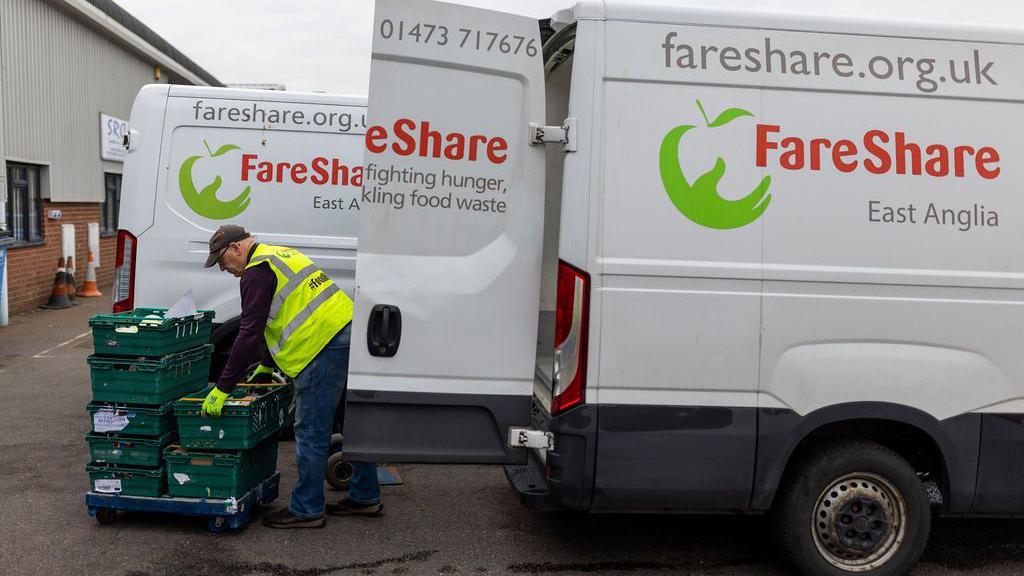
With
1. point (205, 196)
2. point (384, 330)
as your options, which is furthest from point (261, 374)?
point (384, 330)

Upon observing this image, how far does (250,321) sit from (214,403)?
0.46 m

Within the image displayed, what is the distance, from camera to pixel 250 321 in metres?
5.03

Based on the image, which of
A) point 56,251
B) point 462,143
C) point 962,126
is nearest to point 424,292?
point 462,143

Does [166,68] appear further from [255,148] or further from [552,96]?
[552,96]

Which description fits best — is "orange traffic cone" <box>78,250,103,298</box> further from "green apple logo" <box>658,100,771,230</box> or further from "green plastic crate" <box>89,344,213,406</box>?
"green apple logo" <box>658,100,771,230</box>

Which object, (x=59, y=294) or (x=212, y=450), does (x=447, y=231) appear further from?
(x=59, y=294)

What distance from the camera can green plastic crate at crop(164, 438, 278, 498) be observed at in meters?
5.04

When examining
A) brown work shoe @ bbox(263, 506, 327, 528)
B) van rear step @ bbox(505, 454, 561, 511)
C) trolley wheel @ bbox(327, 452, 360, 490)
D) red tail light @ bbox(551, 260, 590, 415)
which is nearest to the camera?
red tail light @ bbox(551, 260, 590, 415)

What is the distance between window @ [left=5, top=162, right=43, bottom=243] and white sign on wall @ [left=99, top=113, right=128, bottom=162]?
308 cm

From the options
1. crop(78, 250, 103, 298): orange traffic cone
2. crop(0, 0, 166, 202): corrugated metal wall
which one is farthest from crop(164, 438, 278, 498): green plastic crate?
crop(78, 250, 103, 298): orange traffic cone

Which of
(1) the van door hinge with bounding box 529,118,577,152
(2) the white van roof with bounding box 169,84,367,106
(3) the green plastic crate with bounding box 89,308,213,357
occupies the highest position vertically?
(2) the white van roof with bounding box 169,84,367,106

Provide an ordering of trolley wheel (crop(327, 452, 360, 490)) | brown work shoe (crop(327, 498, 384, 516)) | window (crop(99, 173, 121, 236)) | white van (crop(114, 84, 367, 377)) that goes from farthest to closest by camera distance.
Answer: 1. window (crop(99, 173, 121, 236))
2. white van (crop(114, 84, 367, 377))
3. trolley wheel (crop(327, 452, 360, 490))
4. brown work shoe (crop(327, 498, 384, 516))

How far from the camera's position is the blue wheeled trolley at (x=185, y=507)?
198 inches

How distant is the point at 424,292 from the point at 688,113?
1410 mm
